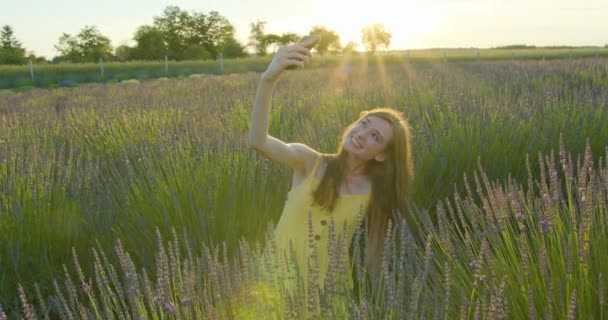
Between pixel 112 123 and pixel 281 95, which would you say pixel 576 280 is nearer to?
pixel 112 123

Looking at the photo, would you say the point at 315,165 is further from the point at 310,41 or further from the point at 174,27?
the point at 174,27

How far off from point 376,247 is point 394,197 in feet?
0.83

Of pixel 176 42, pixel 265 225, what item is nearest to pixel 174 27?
pixel 176 42

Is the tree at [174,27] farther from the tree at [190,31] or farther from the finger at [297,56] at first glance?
the finger at [297,56]

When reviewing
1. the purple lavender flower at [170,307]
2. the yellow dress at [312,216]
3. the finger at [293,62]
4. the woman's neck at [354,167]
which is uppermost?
the finger at [293,62]

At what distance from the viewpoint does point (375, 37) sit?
95.8 m

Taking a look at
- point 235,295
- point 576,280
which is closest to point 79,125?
point 235,295

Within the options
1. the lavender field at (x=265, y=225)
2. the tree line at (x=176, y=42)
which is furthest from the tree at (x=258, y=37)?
the lavender field at (x=265, y=225)

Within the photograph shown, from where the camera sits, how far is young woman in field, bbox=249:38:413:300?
112 inches

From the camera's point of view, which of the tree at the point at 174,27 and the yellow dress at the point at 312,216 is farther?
the tree at the point at 174,27

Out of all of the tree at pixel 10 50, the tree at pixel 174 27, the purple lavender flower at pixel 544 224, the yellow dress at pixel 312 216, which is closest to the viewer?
the purple lavender flower at pixel 544 224

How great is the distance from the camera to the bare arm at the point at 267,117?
250 cm

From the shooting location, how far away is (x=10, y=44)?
62.5 metres

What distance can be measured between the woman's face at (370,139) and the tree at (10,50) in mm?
58687
